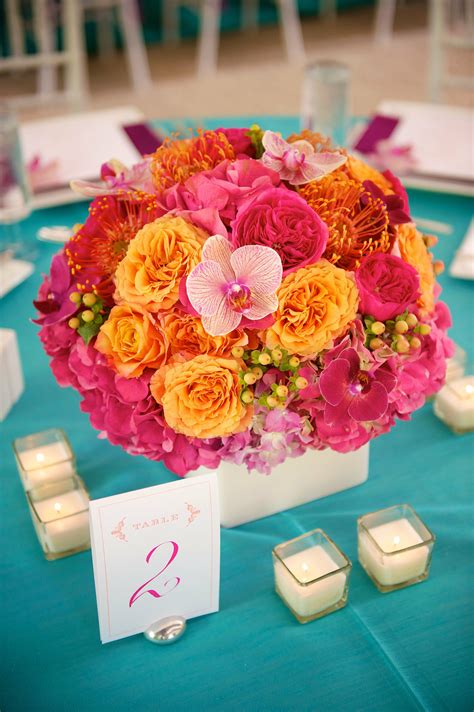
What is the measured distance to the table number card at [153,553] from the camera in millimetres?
978

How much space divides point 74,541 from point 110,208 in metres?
0.46

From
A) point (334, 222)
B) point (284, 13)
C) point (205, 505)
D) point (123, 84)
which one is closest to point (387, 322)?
point (334, 222)

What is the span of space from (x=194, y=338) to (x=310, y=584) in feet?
1.10

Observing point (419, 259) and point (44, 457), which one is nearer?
point (419, 259)

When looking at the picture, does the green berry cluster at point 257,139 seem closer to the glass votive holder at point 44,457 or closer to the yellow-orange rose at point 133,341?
the yellow-orange rose at point 133,341

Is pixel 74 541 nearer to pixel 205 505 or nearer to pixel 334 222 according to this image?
pixel 205 505

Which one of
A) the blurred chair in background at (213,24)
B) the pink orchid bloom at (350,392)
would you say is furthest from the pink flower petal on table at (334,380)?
the blurred chair in background at (213,24)

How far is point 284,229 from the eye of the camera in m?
0.96

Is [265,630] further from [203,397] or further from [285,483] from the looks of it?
[203,397]

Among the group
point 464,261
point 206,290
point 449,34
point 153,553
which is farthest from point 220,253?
point 449,34

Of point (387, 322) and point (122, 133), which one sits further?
point (122, 133)

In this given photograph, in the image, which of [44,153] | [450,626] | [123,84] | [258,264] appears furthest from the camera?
[123,84]

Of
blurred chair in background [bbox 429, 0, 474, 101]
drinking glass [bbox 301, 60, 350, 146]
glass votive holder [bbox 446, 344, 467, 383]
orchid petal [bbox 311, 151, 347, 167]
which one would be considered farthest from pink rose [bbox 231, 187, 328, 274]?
blurred chair in background [bbox 429, 0, 474, 101]

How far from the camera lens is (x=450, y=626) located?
3.45ft
